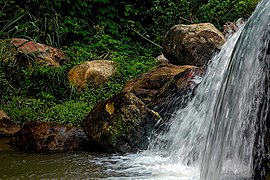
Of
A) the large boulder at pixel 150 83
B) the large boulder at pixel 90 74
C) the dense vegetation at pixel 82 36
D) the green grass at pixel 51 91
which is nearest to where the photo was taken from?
the large boulder at pixel 150 83

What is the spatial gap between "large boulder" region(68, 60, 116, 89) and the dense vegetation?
0.48ft

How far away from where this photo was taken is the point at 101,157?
4828 mm

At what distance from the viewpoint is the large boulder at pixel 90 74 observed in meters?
8.09

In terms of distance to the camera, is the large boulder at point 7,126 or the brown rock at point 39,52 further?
the brown rock at point 39,52

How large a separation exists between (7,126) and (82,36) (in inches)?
198

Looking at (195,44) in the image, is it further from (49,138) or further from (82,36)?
(82,36)

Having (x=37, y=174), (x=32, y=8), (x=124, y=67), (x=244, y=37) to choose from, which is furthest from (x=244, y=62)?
(x=32, y=8)

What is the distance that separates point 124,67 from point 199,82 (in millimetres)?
3181

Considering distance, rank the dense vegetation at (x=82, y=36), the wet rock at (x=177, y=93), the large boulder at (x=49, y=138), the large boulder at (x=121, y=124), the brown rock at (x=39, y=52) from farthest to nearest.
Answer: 1. the brown rock at (x=39, y=52)
2. the dense vegetation at (x=82, y=36)
3. the wet rock at (x=177, y=93)
4. the large boulder at (x=49, y=138)
5. the large boulder at (x=121, y=124)

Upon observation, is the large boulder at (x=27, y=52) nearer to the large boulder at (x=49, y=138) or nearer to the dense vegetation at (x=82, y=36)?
the dense vegetation at (x=82, y=36)

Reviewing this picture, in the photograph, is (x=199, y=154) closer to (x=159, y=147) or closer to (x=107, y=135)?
(x=159, y=147)

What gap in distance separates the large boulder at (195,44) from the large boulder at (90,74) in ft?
4.51

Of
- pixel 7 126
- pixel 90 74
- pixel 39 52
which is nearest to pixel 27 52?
pixel 39 52

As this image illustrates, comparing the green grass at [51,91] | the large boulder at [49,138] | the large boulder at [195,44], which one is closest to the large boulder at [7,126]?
the green grass at [51,91]
